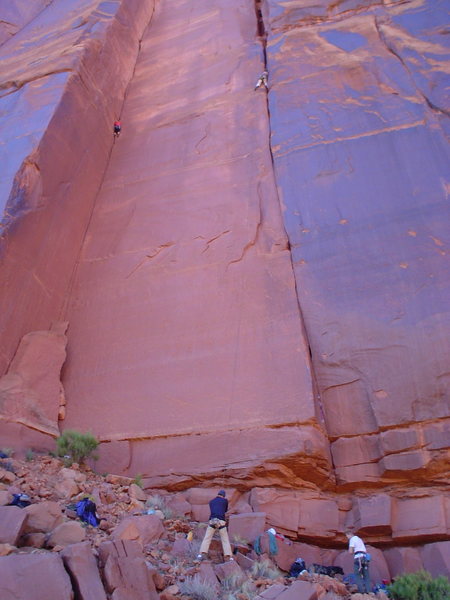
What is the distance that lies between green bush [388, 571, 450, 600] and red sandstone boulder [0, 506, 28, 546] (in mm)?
3495

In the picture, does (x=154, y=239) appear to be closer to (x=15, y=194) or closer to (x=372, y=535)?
(x=15, y=194)

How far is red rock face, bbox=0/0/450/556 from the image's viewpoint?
7461mm

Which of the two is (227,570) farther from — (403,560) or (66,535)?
(403,560)

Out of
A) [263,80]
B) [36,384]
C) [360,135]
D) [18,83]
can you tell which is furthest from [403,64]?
[36,384]

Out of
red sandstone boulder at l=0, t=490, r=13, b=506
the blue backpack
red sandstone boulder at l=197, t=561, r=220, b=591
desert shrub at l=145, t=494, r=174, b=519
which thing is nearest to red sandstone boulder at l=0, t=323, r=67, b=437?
desert shrub at l=145, t=494, r=174, b=519

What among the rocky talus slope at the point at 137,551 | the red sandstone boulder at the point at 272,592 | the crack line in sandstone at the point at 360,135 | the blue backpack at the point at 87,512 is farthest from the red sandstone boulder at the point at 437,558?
A: the crack line in sandstone at the point at 360,135

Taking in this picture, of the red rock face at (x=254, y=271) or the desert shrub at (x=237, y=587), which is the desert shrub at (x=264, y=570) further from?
the red rock face at (x=254, y=271)

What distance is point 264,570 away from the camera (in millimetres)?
5875

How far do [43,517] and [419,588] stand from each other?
3.54m

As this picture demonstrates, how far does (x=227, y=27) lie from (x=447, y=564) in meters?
13.8

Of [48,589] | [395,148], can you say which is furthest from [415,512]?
[395,148]

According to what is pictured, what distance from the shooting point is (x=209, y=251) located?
9891mm

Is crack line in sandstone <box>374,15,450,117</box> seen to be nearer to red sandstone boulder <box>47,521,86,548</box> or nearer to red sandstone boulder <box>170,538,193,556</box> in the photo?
red sandstone boulder <box>170,538,193,556</box>

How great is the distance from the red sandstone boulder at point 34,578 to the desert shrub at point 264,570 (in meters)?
2.05
